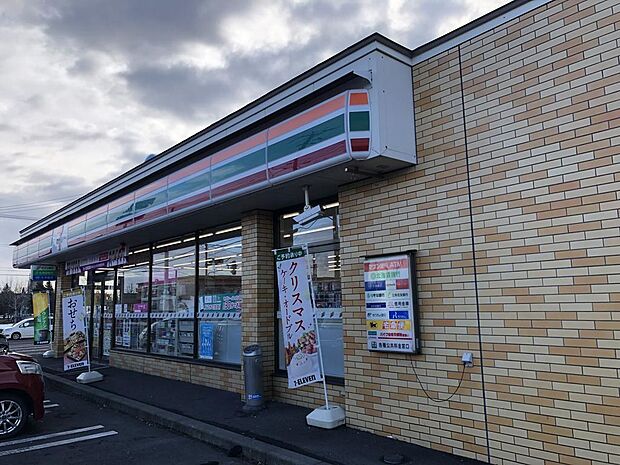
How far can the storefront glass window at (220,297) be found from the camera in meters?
10.1

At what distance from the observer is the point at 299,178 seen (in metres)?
6.81

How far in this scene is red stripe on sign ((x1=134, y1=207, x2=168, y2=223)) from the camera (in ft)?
31.8

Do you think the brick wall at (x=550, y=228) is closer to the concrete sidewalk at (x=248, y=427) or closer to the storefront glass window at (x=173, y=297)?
the concrete sidewalk at (x=248, y=427)

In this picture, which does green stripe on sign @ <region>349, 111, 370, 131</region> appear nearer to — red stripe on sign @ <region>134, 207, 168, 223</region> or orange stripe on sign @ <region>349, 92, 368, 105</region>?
orange stripe on sign @ <region>349, 92, 368, 105</region>

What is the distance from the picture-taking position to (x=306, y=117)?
6613 mm

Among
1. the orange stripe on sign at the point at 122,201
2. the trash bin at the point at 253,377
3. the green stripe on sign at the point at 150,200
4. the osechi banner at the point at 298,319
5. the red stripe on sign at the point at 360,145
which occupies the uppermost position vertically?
the orange stripe on sign at the point at 122,201

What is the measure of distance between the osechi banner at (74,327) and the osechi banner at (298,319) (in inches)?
273

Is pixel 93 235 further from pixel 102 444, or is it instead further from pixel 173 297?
pixel 102 444

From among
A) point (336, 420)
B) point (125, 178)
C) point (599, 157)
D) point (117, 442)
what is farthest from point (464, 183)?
point (125, 178)

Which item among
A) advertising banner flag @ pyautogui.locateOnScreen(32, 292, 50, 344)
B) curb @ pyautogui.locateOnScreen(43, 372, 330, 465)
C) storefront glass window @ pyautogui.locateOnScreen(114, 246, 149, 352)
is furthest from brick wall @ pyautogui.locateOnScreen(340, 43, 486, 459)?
advertising banner flag @ pyautogui.locateOnScreen(32, 292, 50, 344)

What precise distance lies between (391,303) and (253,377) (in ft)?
10.5

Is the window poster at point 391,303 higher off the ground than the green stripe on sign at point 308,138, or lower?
lower

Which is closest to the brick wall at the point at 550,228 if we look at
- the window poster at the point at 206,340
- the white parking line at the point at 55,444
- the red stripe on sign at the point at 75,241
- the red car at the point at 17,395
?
the white parking line at the point at 55,444

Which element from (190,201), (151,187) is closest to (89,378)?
(151,187)
